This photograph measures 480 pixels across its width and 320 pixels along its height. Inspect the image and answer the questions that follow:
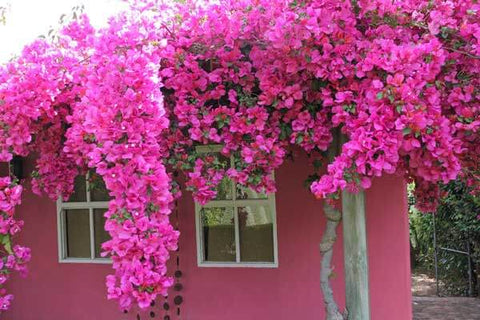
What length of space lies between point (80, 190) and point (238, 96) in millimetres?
2969

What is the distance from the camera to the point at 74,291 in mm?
5469

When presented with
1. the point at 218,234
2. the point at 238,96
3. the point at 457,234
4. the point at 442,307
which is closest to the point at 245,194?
the point at 218,234

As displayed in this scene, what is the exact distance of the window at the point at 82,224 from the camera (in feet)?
17.9

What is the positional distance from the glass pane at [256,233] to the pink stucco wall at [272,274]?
122mm

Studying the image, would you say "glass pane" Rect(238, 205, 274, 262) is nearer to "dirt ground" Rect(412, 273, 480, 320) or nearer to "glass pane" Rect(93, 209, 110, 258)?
"glass pane" Rect(93, 209, 110, 258)

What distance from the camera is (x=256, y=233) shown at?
4.92 meters

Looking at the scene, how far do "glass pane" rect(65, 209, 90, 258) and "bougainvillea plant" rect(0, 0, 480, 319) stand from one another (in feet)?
6.36

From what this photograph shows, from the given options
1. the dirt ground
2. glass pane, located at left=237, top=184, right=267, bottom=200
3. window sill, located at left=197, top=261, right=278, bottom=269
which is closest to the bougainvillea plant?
glass pane, located at left=237, top=184, right=267, bottom=200

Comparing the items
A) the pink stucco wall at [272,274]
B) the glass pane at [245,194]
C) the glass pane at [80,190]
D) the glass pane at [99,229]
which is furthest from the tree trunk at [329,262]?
the glass pane at [80,190]

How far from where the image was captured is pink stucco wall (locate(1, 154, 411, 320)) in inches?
174

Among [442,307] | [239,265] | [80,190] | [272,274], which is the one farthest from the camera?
[442,307]

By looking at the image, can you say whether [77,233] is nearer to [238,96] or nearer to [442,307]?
[238,96]

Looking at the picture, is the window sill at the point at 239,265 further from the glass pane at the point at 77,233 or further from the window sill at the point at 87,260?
the glass pane at the point at 77,233

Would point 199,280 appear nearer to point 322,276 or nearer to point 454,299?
point 322,276
